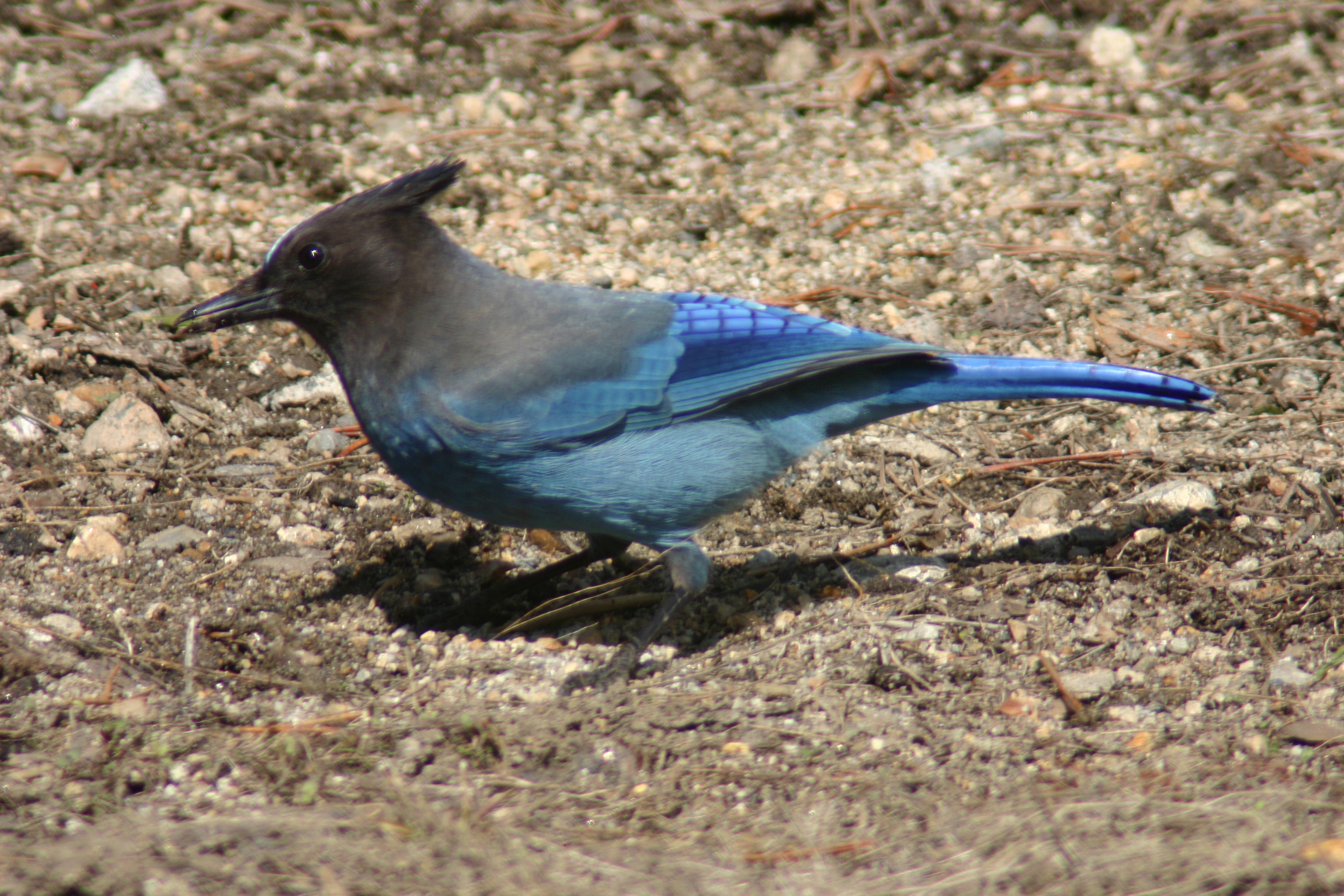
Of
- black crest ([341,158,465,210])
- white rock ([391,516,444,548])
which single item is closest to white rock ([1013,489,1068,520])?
white rock ([391,516,444,548])

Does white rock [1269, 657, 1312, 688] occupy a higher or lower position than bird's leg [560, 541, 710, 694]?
higher

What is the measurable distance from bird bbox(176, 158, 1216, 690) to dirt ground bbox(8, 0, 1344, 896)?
15.8 inches

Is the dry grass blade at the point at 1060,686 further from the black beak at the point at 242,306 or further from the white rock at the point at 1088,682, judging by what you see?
the black beak at the point at 242,306

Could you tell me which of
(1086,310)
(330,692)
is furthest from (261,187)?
(1086,310)

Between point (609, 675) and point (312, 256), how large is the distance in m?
1.37

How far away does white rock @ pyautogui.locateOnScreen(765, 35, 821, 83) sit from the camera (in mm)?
6039

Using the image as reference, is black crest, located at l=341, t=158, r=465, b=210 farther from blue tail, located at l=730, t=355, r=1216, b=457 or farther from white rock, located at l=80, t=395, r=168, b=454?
white rock, located at l=80, t=395, r=168, b=454

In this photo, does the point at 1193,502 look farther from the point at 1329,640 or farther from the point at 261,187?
the point at 261,187

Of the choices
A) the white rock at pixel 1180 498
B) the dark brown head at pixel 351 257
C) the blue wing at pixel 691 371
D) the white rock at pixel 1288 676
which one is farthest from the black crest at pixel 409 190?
the white rock at pixel 1288 676

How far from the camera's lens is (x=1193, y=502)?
3670mm

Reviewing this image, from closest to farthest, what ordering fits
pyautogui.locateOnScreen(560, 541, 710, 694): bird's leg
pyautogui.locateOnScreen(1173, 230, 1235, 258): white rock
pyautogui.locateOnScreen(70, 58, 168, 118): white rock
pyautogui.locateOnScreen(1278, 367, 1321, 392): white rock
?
1. pyautogui.locateOnScreen(560, 541, 710, 694): bird's leg
2. pyautogui.locateOnScreen(1278, 367, 1321, 392): white rock
3. pyautogui.locateOnScreen(1173, 230, 1235, 258): white rock
4. pyautogui.locateOnScreen(70, 58, 168, 118): white rock

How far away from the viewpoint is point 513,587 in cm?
370

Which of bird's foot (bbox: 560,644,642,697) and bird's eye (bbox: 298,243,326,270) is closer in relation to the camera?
bird's foot (bbox: 560,644,642,697)

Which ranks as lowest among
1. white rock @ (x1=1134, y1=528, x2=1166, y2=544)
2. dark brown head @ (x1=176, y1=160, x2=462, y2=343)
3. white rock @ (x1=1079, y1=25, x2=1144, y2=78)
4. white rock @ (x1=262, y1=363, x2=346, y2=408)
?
white rock @ (x1=1134, y1=528, x2=1166, y2=544)
